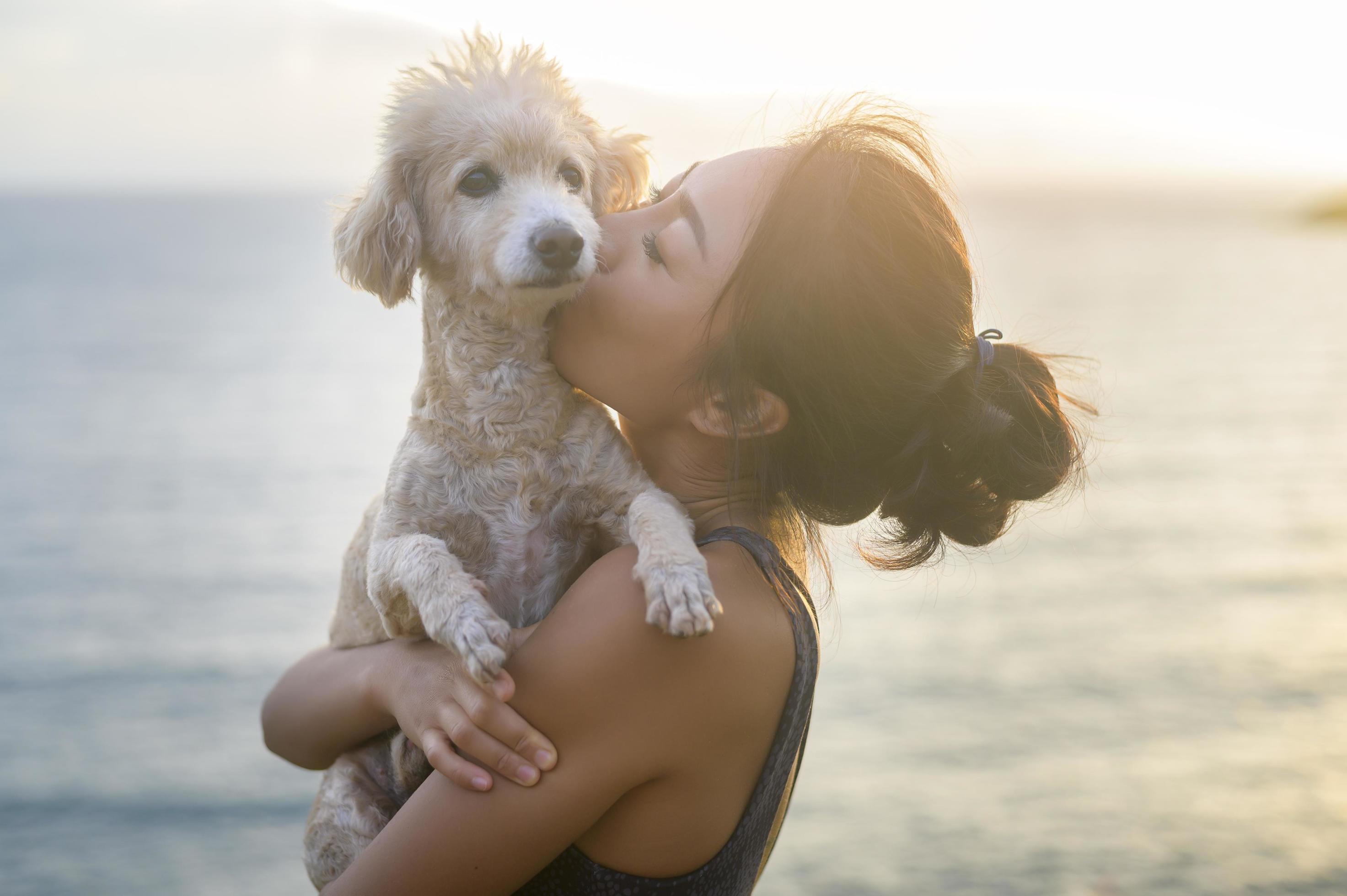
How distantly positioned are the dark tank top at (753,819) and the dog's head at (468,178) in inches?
30.6

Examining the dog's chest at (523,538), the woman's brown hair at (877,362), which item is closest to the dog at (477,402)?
the dog's chest at (523,538)

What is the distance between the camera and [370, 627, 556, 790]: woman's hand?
70.0 inches

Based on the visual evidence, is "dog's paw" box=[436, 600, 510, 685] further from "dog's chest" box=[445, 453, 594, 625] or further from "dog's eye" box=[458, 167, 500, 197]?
"dog's eye" box=[458, 167, 500, 197]

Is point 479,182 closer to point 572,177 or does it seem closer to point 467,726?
point 572,177

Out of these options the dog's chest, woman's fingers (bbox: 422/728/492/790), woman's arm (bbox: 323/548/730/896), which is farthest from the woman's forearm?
woman's arm (bbox: 323/548/730/896)

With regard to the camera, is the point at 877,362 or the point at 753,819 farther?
the point at 877,362

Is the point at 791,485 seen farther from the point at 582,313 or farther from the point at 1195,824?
the point at 1195,824

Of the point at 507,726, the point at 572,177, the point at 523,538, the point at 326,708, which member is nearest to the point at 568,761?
the point at 507,726

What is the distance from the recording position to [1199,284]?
36.8m

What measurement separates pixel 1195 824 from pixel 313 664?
7459 millimetres

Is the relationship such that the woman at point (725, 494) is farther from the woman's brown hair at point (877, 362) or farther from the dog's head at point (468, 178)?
the dog's head at point (468, 178)

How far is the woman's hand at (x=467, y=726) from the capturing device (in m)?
1.78

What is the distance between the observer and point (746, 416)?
218cm

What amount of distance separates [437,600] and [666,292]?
746 mm
